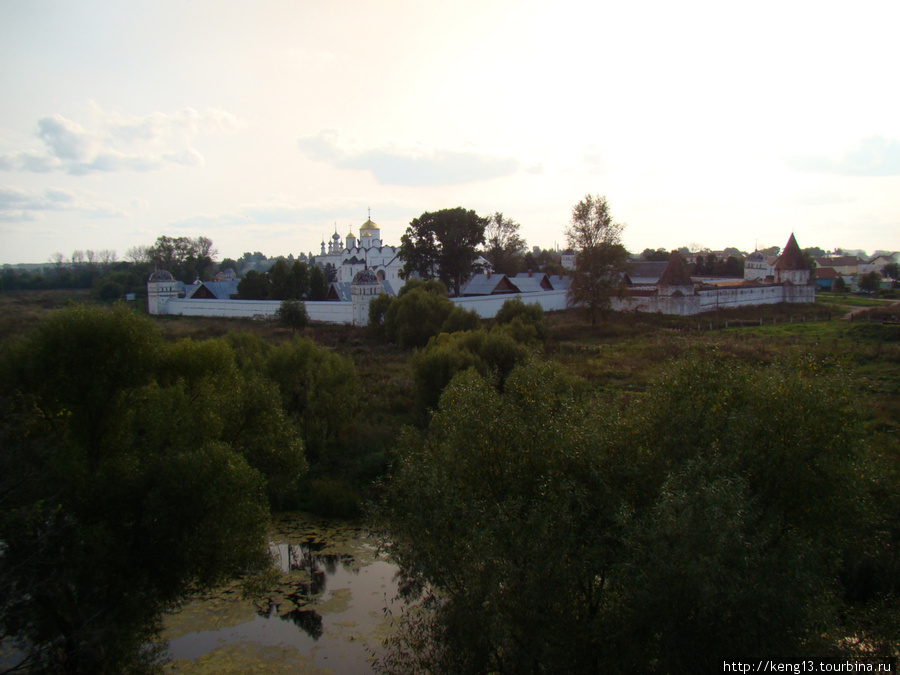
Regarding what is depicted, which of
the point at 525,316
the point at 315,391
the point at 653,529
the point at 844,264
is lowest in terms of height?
the point at 315,391

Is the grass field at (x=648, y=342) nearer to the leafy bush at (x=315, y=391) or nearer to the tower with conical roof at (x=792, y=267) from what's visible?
the leafy bush at (x=315, y=391)

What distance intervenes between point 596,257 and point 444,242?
10.8 meters

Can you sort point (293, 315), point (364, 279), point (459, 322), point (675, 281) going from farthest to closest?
point (675, 281) < point (364, 279) < point (293, 315) < point (459, 322)

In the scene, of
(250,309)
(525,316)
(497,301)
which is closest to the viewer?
(525,316)

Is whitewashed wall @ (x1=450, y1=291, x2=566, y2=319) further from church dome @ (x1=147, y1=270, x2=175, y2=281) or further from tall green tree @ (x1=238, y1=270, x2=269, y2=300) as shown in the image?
church dome @ (x1=147, y1=270, x2=175, y2=281)

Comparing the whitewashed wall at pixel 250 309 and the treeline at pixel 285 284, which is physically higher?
the treeline at pixel 285 284

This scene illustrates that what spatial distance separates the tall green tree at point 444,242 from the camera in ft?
121

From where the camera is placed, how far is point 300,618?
26.5 ft

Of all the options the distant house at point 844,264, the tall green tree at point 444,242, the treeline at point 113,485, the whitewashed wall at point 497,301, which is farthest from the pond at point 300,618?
the distant house at point 844,264

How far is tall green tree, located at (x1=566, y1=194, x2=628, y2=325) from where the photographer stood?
30078mm

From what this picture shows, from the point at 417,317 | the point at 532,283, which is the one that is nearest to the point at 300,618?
the point at 417,317

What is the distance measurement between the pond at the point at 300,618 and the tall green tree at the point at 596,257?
75.0ft

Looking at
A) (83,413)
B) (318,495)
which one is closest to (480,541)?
(83,413)

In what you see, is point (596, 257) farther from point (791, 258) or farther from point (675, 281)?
point (791, 258)
